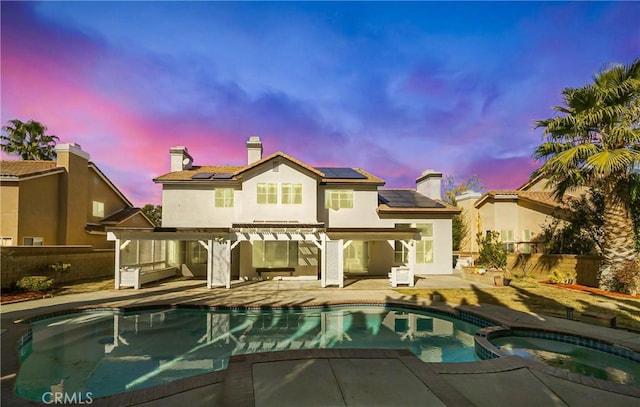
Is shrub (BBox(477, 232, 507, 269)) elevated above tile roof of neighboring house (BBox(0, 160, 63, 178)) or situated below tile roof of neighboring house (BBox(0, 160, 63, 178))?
below

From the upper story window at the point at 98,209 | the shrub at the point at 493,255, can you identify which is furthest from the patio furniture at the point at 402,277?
the upper story window at the point at 98,209

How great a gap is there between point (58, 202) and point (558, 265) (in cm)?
2920

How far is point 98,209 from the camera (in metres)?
23.4

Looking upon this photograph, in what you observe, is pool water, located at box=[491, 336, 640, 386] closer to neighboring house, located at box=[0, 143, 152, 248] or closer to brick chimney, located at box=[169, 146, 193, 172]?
brick chimney, located at box=[169, 146, 193, 172]

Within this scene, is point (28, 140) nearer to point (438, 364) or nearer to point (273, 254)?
point (273, 254)

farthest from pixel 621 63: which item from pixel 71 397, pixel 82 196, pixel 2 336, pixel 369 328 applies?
pixel 82 196

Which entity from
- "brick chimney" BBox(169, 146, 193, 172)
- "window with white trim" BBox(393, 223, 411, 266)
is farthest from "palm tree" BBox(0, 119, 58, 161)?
"window with white trim" BBox(393, 223, 411, 266)

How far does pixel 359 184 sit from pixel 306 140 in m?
11.2

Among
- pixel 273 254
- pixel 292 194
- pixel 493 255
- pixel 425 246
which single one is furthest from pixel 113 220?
pixel 493 255

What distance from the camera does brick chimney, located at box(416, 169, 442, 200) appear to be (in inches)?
917

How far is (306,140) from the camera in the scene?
29.7 metres

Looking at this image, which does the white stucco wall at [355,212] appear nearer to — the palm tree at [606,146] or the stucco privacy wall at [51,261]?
the palm tree at [606,146]

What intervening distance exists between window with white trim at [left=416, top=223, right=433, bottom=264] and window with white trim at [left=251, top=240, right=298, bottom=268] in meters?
8.05

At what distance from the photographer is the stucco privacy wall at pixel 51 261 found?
13.3m
